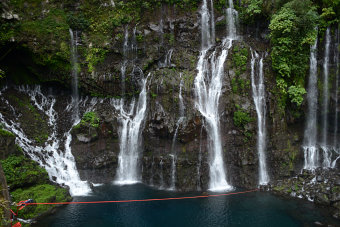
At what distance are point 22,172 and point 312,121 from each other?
1540 centimetres

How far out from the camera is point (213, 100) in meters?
13.8

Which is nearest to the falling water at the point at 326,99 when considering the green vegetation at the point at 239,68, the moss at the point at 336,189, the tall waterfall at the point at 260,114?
the moss at the point at 336,189

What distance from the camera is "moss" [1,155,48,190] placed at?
10.5m

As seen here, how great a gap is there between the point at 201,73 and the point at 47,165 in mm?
9755

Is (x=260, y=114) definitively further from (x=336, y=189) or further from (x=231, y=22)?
(x=231, y=22)

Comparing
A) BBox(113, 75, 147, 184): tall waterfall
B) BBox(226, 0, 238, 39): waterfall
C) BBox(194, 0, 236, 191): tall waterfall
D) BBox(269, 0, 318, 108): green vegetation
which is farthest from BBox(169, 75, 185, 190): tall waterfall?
BBox(226, 0, 238, 39): waterfall

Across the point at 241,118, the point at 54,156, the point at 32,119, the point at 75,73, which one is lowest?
the point at 54,156

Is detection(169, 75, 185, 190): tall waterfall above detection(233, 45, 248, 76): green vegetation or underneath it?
underneath

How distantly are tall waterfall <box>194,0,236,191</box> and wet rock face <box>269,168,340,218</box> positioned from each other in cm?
269

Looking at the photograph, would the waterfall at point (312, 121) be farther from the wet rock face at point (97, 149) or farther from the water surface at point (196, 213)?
the wet rock face at point (97, 149)

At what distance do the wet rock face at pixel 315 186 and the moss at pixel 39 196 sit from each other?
397 inches

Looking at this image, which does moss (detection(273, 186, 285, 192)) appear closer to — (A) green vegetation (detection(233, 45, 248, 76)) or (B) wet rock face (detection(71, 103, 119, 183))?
(A) green vegetation (detection(233, 45, 248, 76))

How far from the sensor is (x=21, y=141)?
43.3 feet

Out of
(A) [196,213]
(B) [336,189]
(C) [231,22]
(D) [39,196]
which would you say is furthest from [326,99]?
(D) [39,196]
